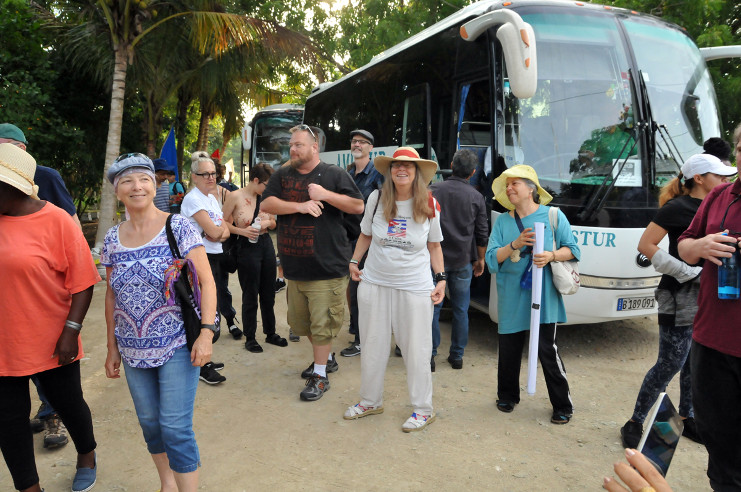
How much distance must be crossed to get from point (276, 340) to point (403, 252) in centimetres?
242

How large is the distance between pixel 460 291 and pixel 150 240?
3194 millimetres

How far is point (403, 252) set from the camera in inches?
146

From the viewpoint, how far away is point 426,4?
1187cm

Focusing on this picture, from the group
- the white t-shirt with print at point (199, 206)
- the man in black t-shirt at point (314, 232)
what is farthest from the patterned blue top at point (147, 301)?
the white t-shirt with print at point (199, 206)

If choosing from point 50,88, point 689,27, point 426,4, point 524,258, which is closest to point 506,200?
point 524,258

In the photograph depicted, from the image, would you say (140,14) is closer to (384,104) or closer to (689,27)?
(384,104)

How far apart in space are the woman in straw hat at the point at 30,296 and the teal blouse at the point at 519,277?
2707 millimetres

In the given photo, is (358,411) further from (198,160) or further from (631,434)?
(198,160)

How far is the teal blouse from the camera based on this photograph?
3830 millimetres

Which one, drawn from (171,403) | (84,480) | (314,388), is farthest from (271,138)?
(171,403)

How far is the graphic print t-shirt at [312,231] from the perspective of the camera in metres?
4.20

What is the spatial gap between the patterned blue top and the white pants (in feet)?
5.01

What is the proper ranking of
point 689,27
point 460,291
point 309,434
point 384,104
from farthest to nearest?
point 689,27 < point 384,104 < point 460,291 < point 309,434

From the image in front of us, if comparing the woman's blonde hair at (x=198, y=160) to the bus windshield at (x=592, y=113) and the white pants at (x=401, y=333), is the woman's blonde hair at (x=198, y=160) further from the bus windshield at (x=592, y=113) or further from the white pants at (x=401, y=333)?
the bus windshield at (x=592, y=113)
